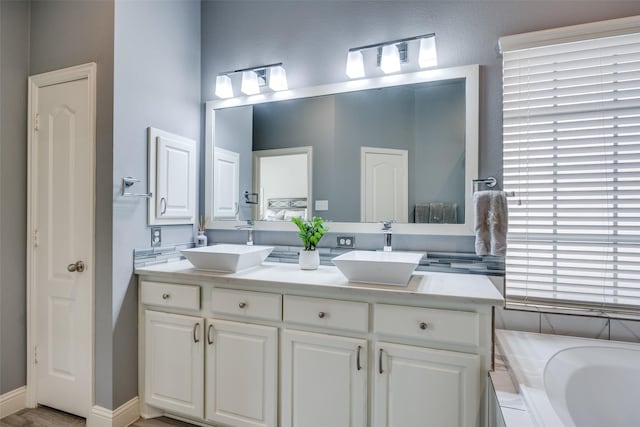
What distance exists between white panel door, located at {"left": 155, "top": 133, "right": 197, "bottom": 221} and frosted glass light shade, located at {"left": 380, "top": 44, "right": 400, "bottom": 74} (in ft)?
4.61

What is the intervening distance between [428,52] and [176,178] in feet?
5.68

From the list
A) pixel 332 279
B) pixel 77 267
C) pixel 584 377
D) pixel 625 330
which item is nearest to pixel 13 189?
pixel 77 267

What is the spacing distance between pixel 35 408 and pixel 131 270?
3.64 ft

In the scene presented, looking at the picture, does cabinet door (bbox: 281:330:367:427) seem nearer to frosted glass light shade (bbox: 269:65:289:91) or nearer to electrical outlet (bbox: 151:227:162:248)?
electrical outlet (bbox: 151:227:162:248)

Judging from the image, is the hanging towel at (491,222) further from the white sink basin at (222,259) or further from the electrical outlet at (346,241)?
the white sink basin at (222,259)

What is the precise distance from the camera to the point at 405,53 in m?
1.94

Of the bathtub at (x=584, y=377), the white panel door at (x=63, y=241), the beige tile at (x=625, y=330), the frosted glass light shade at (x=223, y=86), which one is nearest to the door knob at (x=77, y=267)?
the white panel door at (x=63, y=241)

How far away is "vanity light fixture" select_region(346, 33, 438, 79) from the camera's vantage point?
1.87m

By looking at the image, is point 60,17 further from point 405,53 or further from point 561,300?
point 561,300

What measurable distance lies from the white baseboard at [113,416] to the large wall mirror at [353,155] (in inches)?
47.4

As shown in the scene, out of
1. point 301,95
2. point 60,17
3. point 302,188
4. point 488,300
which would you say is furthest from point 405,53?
point 60,17

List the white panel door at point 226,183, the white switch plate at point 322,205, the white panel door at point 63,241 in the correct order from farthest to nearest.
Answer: the white panel door at point 226,183
the white switch plate at point 322,205
the white panel door at point 63,241

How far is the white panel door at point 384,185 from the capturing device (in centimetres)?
200

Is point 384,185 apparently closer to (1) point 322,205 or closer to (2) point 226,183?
(1) point 322,205
